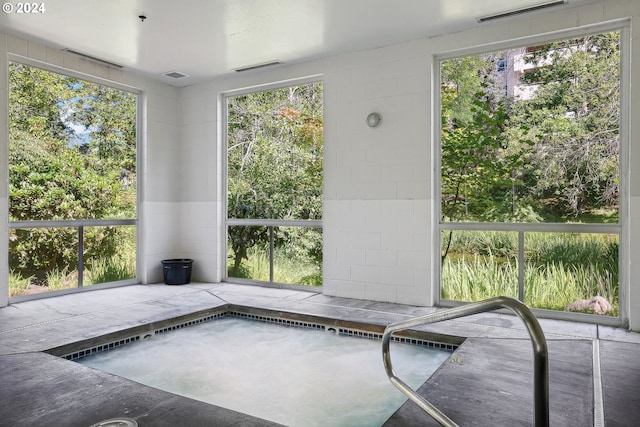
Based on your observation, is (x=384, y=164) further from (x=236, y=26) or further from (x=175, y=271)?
(x=175, y=271)

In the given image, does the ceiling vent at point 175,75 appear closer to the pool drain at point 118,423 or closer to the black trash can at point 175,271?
the black trash can at point 175,271

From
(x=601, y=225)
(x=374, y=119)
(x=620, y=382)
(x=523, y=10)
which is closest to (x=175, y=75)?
(x=374, y=119)

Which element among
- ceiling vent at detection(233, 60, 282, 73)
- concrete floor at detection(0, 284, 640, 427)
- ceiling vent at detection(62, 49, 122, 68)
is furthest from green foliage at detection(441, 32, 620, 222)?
ceiling vent at detection(62, 49, 122, 68)

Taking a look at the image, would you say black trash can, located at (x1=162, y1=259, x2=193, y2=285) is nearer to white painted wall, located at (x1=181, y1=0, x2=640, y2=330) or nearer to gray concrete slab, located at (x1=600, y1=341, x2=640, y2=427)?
white painted wall, located at (x1=181, y1=0, x2=640, y2=330)

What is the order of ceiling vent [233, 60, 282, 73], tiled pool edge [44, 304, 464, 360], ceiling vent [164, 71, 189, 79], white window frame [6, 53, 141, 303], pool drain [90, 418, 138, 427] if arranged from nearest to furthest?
pool drain [90, 418, 138, 427] → tiled pool edge [44, 304, 464, 360] → white window frame [6, 53, 141, 303] → ceiling vent [233, 60, 282, 73] → ceiling vent [164, 71, 189, 79]

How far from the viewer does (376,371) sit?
3.26m

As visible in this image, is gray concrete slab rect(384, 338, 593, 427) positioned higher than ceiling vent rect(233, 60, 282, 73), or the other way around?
ceiling vent rect(233, 60, 282, 73)

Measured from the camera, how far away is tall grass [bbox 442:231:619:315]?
3877mm

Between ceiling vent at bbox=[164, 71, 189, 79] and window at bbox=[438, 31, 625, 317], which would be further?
ceiling vent at bbox=[164, 71, 189, 79]

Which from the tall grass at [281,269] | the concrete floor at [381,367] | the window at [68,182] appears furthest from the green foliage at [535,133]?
the window at [68,182]

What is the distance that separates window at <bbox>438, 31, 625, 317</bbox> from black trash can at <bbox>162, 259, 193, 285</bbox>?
336cm

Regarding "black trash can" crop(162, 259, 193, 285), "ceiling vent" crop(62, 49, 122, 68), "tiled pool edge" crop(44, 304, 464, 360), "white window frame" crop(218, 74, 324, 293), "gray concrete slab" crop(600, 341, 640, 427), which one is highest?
"ceiling vent" crop(62, 49, 122, 68)

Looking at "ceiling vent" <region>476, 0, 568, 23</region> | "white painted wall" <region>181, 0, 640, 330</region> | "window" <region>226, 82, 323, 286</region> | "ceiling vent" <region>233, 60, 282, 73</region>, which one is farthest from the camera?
"window" <region>226, 82, 323, 286</region>

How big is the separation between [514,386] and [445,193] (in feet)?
7.87
